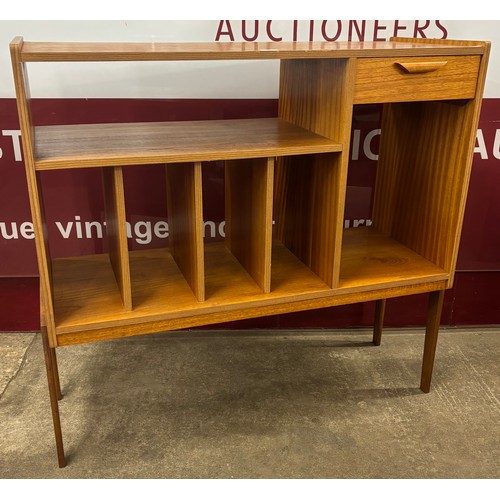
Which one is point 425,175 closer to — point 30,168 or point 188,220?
point 188,220

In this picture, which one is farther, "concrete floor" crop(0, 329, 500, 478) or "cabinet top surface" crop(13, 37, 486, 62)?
"concrete floor" crop(0, 329, 500, 478)

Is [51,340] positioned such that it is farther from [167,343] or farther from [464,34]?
[464,34]

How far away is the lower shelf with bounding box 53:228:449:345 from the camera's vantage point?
5.03 ft

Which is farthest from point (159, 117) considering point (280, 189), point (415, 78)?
point (415, 78)

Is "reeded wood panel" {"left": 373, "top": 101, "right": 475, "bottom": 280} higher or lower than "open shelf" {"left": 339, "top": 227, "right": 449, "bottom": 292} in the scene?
higher

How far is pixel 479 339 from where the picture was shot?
235cm

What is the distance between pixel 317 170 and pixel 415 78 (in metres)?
0.37

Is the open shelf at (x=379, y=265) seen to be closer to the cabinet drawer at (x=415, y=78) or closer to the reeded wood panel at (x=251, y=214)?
the reeded wood panel at (x=251, y=214)

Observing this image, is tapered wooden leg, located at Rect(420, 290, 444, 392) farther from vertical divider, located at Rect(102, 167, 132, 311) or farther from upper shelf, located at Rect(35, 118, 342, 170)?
vertical divider, located at Rect(102, 167, 132, 311)

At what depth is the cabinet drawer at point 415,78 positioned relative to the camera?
4.81 feet

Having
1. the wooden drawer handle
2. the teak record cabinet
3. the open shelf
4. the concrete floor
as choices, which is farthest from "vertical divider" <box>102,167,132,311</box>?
the wooden drawer handle

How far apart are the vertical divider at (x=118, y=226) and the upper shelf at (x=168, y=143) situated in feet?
0.23

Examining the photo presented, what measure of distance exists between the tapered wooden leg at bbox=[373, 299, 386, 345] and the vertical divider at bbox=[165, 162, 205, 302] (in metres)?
0.88

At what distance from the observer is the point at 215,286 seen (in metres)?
1.67
